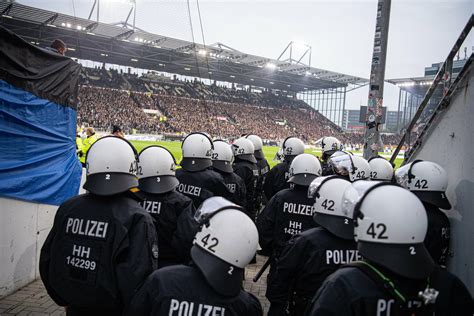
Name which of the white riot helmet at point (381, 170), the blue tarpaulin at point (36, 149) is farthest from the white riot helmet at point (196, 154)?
the white riot helmet at point (381, 170)

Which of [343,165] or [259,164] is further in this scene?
[259,164]

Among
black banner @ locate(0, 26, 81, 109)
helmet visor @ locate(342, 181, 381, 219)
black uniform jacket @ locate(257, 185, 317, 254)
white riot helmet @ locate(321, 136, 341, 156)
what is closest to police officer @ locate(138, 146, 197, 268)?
black uniform jacket @ locate(257, 185, 317, 254)

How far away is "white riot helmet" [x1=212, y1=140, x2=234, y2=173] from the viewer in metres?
6.53

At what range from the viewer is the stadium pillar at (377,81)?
766cm

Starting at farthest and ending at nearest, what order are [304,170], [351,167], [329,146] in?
[329,146], [351,167], [304,170]

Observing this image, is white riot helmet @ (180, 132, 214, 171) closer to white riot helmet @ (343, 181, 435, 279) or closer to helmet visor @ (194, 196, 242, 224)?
helmet visor @ (194, 196, 242, 224)

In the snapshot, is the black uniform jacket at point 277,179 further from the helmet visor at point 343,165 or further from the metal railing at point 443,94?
the metal railing at point 443,94

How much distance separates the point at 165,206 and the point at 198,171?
1.66 metres

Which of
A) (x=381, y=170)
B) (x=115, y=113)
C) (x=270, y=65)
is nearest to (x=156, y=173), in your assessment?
(x=381, y=170)

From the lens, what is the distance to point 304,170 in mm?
4570

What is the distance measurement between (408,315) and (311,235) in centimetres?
113

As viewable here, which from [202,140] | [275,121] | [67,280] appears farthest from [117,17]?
[275,121]

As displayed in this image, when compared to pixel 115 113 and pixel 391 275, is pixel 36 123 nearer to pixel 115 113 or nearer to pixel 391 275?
pixel 391 275

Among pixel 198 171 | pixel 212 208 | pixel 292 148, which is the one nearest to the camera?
pixel 212 208
